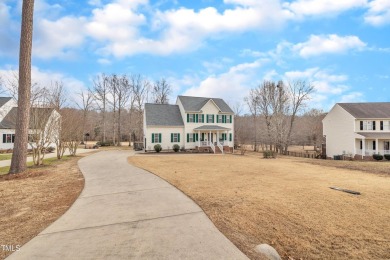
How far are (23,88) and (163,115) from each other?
2175 centimetres

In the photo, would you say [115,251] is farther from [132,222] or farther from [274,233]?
[274,233]

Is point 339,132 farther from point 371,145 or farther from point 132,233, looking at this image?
point 132,233

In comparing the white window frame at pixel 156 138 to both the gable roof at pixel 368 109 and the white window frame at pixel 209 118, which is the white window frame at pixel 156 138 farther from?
the gable roof at pixel 368 109

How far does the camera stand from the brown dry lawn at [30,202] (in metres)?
4.89

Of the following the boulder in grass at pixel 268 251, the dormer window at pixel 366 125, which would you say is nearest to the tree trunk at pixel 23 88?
the boulder in grass at pixel 268 251

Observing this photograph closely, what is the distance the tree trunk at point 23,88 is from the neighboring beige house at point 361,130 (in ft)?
118

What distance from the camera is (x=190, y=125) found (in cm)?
3331

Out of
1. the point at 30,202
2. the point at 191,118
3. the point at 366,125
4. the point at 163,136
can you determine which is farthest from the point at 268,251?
the point at 366,125

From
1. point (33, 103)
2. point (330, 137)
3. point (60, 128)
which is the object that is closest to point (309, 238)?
point (33, 103)

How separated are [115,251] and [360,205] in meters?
7.19

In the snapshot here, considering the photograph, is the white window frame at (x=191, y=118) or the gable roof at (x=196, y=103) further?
the gable roof at (x=196, y=103)

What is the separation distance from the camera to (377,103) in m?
34.6

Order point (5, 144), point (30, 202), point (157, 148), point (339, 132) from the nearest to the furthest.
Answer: point (30, 202) < point (157, 148) < point (5, 144) < point (339, 132)

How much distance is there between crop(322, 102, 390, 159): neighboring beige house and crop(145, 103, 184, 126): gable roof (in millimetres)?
23328
